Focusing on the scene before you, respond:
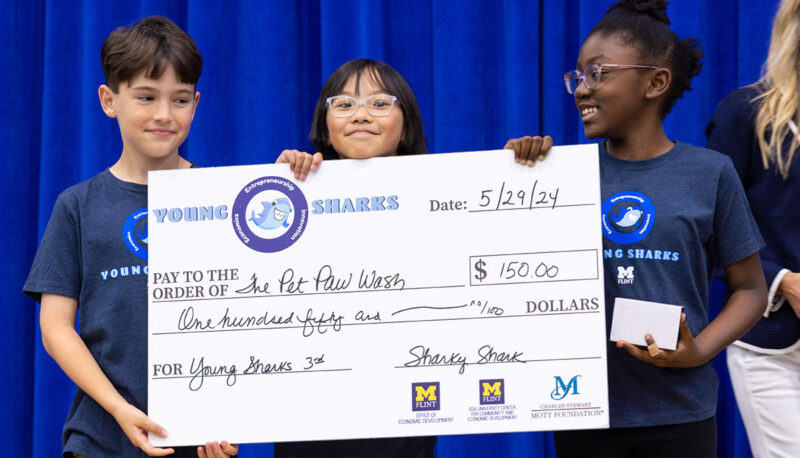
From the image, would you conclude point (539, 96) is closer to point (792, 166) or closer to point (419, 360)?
point (792, 166)

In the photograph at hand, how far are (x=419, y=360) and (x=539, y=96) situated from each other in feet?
4.39

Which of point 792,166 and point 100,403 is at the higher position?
point 792,166

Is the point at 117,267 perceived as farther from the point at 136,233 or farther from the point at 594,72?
the point at 594,72

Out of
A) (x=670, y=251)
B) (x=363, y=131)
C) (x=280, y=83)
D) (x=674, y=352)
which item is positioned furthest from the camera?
(x=280, y=83)

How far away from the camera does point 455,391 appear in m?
1.55

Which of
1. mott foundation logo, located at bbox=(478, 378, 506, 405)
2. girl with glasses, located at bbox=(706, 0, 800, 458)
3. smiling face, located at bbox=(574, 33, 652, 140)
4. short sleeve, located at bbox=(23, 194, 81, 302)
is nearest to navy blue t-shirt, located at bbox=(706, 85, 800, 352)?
girl with glasses, located at bbox=(706, 0, 800, 458)

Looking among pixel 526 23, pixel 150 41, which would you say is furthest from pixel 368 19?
pixel 150 41

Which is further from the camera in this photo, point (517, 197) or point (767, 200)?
point (767, 200)

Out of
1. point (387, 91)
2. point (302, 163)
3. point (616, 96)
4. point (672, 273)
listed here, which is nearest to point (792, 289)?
point (672, 273)

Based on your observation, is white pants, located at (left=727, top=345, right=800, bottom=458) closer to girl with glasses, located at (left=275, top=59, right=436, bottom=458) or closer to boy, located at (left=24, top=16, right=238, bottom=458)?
girl with glasses, located at (left=275, top=59, right=436, bottom=458)

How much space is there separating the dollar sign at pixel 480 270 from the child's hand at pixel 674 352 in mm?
311

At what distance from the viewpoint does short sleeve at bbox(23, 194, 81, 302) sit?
1601 mm

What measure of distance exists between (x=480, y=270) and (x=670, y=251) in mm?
420

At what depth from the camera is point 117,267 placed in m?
1.61
